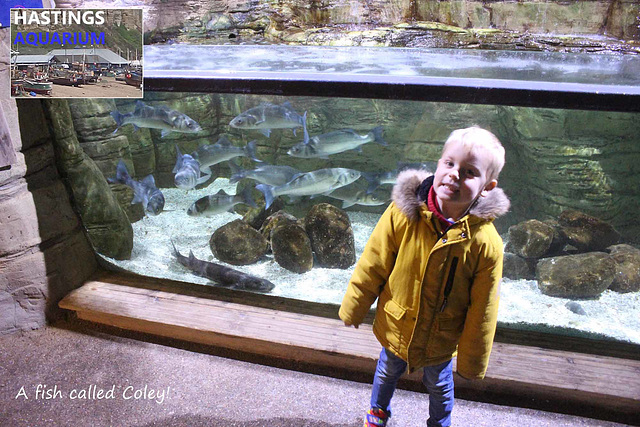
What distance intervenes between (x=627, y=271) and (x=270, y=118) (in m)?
2.56

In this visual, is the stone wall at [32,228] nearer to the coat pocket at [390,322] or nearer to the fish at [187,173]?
the fish at [187,173]

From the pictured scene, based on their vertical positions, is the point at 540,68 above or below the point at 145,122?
above

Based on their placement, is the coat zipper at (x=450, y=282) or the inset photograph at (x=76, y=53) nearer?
the coat zipper at (x=450, y=282)

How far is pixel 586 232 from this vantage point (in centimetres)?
281

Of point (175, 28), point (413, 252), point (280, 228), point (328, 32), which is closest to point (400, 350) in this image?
point (413, 252)

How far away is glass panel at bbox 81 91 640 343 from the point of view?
2537 mm

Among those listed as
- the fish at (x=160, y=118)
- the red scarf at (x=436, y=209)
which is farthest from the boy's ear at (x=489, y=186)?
the fish at (x=160, y=118)

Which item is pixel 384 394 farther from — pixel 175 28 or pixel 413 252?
pixel 175 28

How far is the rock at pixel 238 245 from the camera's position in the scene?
3.02 metres

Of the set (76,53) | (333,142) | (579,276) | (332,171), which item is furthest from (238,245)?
(579,276)

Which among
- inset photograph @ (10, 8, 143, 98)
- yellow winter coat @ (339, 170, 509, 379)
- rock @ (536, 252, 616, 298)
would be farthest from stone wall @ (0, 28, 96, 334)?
rock @ (536, 252, 616, 298)

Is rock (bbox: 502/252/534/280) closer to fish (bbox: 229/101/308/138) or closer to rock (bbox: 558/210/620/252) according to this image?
rock (bbox: 558/210/620/252)

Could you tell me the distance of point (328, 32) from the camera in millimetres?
5551

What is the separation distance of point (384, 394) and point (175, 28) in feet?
20.5
